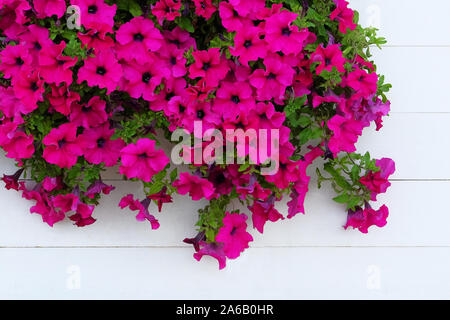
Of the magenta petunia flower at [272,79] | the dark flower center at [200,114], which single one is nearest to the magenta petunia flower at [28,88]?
the dark flower center at [200,114]

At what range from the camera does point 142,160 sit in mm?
1037

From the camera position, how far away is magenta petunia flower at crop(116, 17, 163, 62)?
3.38ft

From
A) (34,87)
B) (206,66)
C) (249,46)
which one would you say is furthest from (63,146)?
(249,46)

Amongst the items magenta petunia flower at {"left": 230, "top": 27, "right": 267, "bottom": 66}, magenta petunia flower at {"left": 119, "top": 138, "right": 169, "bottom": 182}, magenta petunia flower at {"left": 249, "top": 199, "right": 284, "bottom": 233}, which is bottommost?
magenta petunia flower at {"left": 249, "top": 199, "right": 284, "bottom": 233}

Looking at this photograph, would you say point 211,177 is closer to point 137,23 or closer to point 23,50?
point 137,23

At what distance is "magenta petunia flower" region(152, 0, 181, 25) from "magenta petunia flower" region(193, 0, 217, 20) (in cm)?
4

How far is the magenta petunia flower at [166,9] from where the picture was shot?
1.00 meters

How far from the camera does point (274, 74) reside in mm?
1053

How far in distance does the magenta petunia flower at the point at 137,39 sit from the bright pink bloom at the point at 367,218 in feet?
2.18

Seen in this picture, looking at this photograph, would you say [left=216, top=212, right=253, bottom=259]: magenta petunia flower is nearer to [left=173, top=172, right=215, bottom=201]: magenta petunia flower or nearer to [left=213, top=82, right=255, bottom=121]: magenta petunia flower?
[left=173, top=172, right=215, bottom=201]: magenta petunia flower

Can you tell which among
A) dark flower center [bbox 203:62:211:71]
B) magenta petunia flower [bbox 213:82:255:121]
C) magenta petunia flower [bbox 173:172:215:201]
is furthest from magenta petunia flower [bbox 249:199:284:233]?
dark flower center [bbox 203:62:211:71]

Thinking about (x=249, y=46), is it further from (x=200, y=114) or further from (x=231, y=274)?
(x=231, y=274)

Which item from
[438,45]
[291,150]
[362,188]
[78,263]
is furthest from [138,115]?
[438,45]

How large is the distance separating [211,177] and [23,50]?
0.51m
